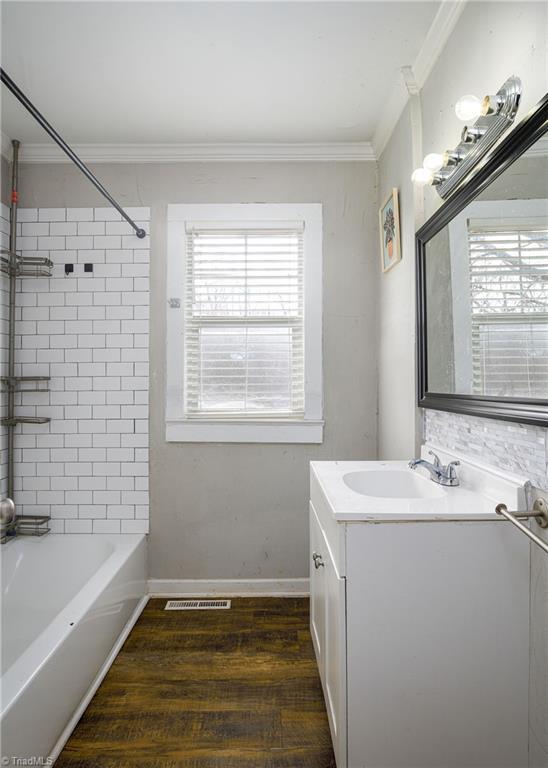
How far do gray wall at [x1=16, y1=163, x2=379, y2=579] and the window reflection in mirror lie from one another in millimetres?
799

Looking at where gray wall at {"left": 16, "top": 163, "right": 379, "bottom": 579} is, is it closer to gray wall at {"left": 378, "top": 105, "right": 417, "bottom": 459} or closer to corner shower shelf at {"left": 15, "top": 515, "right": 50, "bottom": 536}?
gray wall at {"left": 378, "top": 105, "right": 417, "bottom": 459}

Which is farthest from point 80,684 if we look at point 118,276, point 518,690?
point 118,276

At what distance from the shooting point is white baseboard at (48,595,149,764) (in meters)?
1.40

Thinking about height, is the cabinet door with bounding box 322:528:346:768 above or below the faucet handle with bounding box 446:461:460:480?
below

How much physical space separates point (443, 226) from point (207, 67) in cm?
124

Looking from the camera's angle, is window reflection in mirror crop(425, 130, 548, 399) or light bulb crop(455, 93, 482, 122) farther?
light bulb crop(455, 93, 482, 122)

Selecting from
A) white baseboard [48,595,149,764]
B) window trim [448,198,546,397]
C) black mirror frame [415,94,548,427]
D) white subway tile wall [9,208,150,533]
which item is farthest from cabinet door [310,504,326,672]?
white subway tile wall [9,208,150,533]

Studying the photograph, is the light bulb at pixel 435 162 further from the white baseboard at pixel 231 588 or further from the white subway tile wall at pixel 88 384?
the white baseboard at pixel 231 588

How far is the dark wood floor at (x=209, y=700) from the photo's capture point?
1.38 metres

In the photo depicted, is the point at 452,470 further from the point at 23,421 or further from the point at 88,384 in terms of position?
the point at 23,421

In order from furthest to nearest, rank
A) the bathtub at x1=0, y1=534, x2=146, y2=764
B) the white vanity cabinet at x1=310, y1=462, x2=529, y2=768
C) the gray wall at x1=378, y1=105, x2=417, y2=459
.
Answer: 1. the gray wall at x1=378, y1=105, x2=417, y2=459
2. the bathtub at x1=0, y1=534, x2=146, y2=764
3. the white vanity cabinet at x1=310, y1=462, x2=529, y2=768

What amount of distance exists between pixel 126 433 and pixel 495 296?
6.56 feet

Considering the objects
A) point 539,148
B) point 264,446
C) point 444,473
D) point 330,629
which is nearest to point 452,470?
point 444,473

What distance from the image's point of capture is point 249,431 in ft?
7.90
